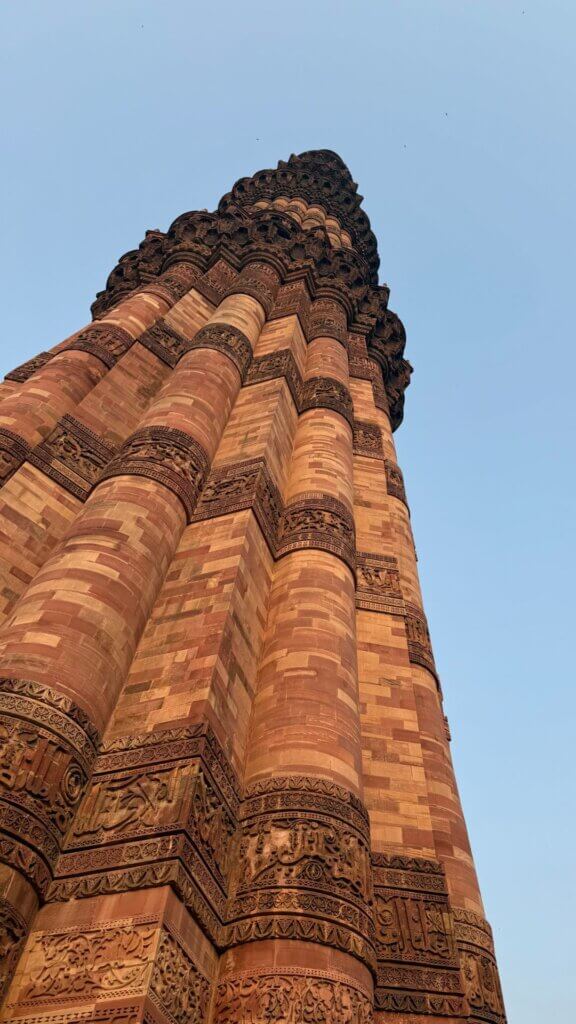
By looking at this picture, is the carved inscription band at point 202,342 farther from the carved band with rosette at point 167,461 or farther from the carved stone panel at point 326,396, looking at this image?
the carved band with rosette at point 167,461

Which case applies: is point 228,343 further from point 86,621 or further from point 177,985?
point 177,985

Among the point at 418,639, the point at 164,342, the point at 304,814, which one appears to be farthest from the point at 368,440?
the point at 304,814

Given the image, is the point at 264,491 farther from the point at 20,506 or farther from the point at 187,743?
the point at 187,743

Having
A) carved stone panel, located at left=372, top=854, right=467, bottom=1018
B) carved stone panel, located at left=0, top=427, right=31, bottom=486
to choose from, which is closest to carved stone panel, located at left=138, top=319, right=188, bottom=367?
carved stone panel, located at left=0, top=427, right=31, bottom=486

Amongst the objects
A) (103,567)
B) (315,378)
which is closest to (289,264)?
(315,378)

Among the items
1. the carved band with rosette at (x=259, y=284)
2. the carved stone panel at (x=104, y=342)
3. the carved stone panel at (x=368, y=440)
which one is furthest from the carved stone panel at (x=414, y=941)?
the carved band with rosette at (x=259, y=284)

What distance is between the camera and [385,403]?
16.6 m

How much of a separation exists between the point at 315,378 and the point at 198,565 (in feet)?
21.9

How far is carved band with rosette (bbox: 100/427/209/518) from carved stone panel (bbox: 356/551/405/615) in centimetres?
266

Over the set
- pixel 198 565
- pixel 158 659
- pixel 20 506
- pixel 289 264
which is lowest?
pixel 158 659

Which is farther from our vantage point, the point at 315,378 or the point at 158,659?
the point at 315,378

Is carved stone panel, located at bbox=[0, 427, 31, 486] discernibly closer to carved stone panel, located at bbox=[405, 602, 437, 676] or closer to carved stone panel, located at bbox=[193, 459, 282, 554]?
carved stone panel, located at bbox=[193, 459, 282, 554]

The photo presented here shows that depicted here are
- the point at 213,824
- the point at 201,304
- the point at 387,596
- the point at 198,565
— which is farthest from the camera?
the point at 201,304

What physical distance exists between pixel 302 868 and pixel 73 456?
231 inches
